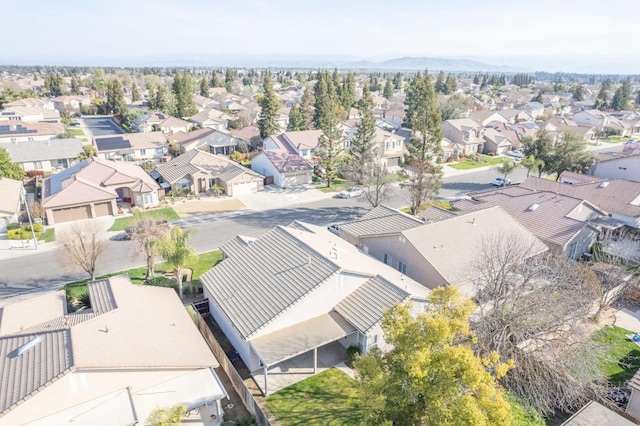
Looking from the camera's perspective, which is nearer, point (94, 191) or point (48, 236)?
point (48, 236)

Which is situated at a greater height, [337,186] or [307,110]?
[307,110]

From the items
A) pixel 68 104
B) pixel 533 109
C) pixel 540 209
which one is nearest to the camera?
pixel 540 209

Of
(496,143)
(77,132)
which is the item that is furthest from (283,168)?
(77,132)

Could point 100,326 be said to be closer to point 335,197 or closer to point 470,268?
point 470,268

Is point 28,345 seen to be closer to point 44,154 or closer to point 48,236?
point 48,236

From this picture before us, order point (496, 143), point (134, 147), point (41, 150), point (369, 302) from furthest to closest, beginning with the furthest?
point (496, 143) < point (134, 147) < point (41, 150) < point (369, 302)

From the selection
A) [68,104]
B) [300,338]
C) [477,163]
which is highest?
[68,104]

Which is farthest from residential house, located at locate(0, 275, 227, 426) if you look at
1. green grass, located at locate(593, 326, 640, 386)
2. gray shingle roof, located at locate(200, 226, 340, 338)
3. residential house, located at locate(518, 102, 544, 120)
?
residential house, located at locate(518, 102, 544, 120)
